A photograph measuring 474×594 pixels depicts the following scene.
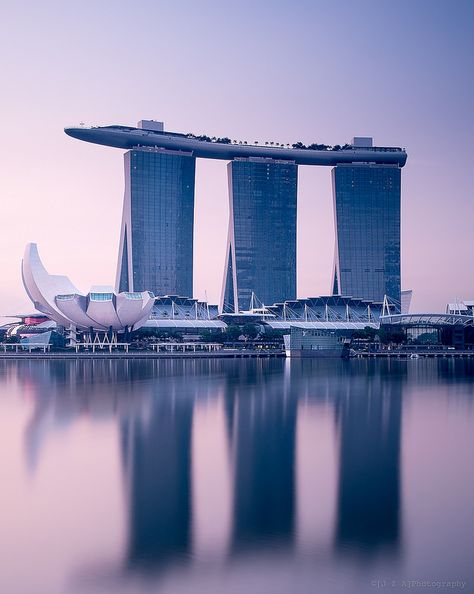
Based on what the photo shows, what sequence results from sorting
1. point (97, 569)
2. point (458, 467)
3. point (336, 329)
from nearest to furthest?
1. point (97, 569)
2. point (458, 467)
3. point (336, 329)

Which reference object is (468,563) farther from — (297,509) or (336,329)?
(336,329)

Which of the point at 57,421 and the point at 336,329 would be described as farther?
the point at 336,329

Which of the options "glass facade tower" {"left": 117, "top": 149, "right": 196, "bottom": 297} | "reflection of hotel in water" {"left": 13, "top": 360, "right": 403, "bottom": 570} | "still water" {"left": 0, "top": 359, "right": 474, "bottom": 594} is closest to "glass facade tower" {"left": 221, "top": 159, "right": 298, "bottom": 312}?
"glass facade tower" {"left": 117, "top": 149, "right": 196, "bottom": 297}

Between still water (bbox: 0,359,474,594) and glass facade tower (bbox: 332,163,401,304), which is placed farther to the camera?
glass facade tower (bbox: 332,163,401,304)

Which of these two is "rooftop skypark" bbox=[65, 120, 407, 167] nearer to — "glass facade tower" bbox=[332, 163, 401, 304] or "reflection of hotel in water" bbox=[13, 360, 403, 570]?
A: "glass facade tower" bbox=[332, 163, 401, 304]

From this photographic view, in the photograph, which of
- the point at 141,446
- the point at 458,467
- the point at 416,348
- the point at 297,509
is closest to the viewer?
the point at 297,509

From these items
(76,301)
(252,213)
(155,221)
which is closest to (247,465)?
(76,301)

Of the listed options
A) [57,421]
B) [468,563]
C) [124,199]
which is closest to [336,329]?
[124,199]
